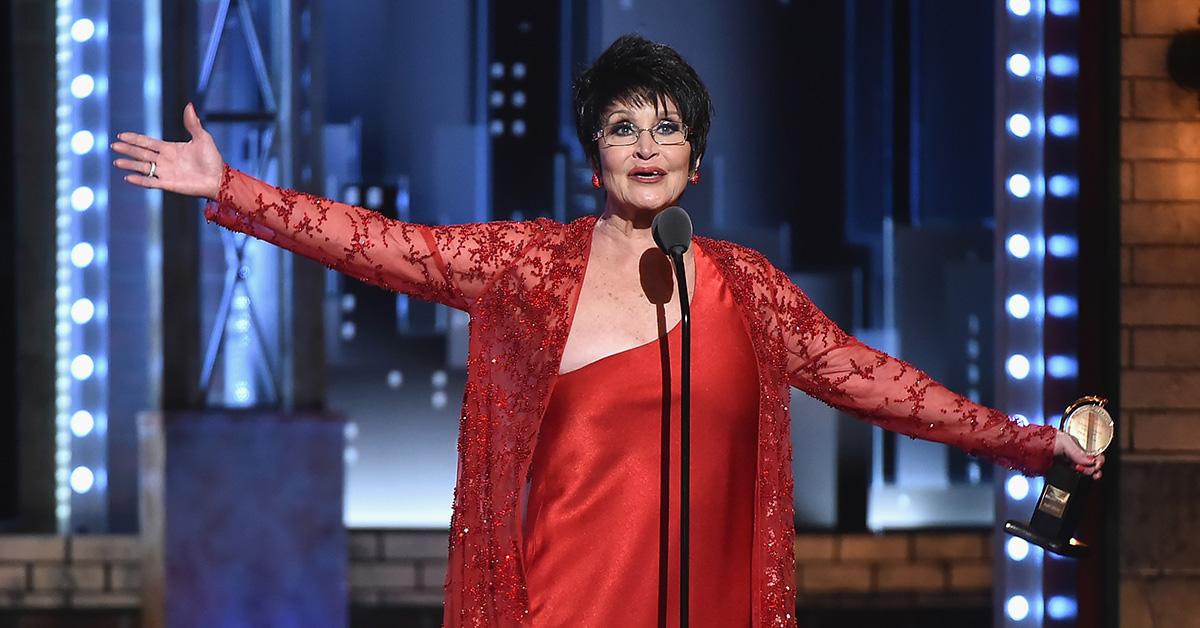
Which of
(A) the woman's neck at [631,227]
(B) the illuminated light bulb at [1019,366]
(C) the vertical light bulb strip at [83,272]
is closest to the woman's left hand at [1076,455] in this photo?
(A) the woman's neck at [631,227]

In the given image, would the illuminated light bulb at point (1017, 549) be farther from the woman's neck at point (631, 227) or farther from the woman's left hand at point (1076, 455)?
the woman's neck at point (631, 227)

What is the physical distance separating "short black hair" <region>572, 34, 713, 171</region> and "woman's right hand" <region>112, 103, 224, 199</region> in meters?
0.56

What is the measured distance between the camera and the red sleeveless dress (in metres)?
1.97

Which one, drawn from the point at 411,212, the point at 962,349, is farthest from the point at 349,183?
the point at 962,349

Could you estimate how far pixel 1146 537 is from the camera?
12.0 ft

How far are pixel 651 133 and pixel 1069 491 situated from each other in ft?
3.10

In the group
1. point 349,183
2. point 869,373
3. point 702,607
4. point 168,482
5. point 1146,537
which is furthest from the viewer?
point 349,183

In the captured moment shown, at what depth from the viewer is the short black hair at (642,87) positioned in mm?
2000

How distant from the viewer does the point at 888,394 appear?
2244 mm

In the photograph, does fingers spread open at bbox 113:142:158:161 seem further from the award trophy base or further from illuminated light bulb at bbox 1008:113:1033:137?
illuminated light bulb at bbox 1008:113:1033:137

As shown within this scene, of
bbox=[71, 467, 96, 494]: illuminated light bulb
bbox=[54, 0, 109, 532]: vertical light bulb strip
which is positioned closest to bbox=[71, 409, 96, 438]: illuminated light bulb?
bbox=[54, 0, 109, 532]: vertical light bulb strip

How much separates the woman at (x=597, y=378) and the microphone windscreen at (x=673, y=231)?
0.74 feet

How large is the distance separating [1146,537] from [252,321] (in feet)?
9.22

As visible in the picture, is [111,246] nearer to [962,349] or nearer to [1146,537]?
[962,349]
